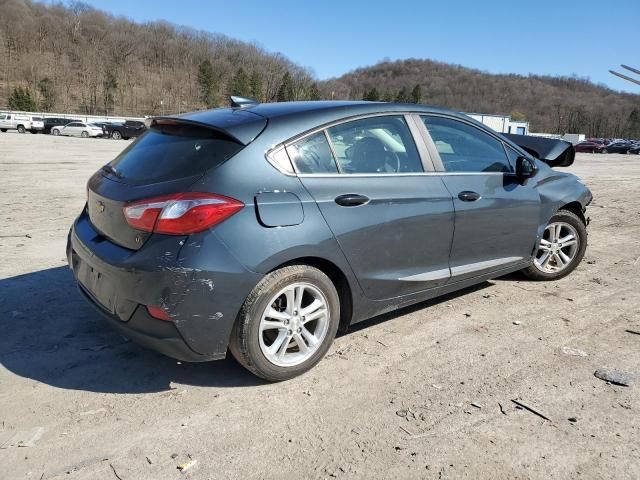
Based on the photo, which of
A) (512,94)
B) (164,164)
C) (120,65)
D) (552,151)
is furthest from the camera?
(512,94)

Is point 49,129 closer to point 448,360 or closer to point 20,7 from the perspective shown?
point 448,360

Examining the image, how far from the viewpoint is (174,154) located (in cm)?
309

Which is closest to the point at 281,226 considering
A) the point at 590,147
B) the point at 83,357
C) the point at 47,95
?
the point at 83,357

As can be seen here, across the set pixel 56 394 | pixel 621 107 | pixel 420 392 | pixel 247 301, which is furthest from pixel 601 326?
pixel 621 107

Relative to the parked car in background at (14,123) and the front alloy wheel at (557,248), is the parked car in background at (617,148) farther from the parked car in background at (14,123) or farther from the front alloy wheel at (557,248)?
the front alloy wheel at (557,248)

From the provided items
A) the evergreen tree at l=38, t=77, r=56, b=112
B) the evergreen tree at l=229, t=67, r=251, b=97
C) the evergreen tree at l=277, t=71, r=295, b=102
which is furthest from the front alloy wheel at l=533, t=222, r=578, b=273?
the evergreen tree at l=277, t=71, r=295, b=102

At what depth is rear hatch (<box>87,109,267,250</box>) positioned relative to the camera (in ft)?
9.43

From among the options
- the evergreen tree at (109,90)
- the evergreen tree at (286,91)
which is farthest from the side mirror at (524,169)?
the evergreen tree at (286,91)

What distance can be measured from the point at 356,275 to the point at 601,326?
211 centimetres

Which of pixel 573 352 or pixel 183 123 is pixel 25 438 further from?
pixel 573 352

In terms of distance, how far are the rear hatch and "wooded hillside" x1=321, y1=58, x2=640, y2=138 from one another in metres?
125

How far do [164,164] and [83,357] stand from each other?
1.39m

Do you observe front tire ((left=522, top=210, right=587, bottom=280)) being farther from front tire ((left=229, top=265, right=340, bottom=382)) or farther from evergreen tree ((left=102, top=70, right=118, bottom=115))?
evergreen tree ((left=102, top=70, right=118, bottom=115))

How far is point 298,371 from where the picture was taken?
3172 millimetres
